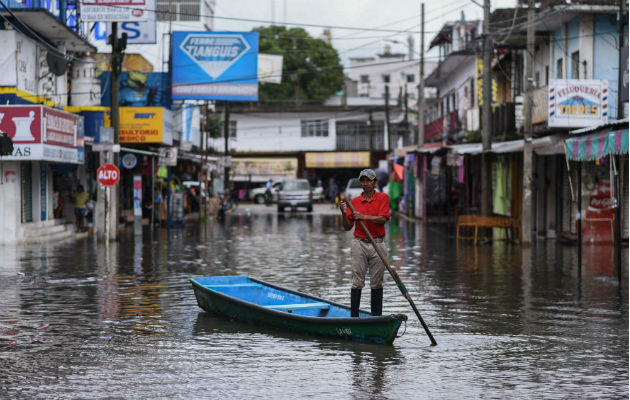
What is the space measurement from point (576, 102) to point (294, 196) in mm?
28424

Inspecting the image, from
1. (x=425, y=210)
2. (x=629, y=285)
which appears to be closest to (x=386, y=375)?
(x=629, y=285)

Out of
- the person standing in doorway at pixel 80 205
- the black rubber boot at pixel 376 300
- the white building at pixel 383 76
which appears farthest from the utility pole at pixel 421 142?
the white building at pixel 383 76

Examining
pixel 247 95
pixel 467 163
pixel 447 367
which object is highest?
pixel 247 95

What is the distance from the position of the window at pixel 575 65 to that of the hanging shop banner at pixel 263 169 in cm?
4289

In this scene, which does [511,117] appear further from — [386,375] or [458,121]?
[386,375]

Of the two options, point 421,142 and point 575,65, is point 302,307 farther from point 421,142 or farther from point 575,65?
point 421,142

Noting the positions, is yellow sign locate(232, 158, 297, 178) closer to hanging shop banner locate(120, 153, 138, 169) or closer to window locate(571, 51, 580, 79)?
hanging shop banner locate(120, 153, 138, 169)

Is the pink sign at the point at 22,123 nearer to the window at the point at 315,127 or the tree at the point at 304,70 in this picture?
the window at the point at 315,127

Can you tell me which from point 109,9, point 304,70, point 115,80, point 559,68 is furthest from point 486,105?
point 304,70

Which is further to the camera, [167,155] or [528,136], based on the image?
[167,155]

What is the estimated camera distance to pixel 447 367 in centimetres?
891

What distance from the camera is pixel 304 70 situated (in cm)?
7425

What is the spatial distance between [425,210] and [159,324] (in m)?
29.3

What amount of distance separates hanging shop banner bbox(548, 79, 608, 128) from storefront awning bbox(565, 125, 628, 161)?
3.38 m
